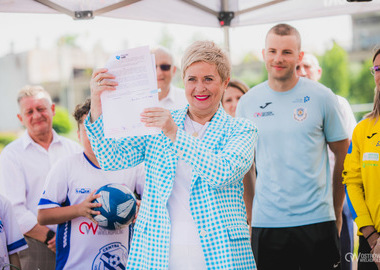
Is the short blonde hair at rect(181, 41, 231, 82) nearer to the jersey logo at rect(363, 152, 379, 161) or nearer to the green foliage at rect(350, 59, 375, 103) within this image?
the jersey logo at rect(363, 152, 379, 161)

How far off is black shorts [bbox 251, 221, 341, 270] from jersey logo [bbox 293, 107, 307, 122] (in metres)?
0.77

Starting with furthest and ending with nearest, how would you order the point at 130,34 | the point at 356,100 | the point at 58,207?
the point at 130,34
the point at 356,100
the point at 58,207

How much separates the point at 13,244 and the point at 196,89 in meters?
1.72

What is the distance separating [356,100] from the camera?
1478 inches

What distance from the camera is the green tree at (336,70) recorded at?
3628 centimetres

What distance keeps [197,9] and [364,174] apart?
251 centimetres

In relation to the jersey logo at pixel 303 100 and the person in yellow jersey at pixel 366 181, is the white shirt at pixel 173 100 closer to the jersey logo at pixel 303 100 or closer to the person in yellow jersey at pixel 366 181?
the jersey logo at pixel 303 100

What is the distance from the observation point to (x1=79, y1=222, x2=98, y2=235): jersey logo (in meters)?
3.18

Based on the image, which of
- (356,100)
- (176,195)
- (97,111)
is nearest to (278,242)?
(176,195)

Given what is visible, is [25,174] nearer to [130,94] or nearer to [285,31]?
[130,94]

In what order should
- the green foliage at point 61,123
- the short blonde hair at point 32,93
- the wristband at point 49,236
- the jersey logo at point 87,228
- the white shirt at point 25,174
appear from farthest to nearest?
the green foliage at point 61,123 → the short blonde hair at point 32,93 → the white shirt at point 25,174 → the wristband at point 49,236 → the jersey logo at point 87,228

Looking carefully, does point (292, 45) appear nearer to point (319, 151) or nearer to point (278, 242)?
point (319, 151)

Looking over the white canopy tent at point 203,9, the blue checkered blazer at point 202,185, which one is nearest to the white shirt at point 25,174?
the white canopy tent at point 203,9

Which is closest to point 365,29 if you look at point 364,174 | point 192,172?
point 364,174
